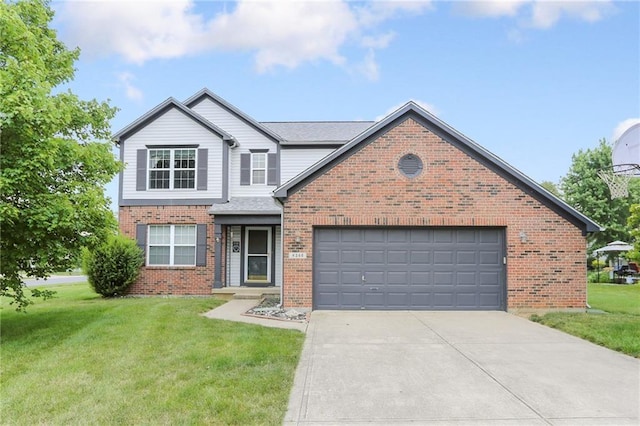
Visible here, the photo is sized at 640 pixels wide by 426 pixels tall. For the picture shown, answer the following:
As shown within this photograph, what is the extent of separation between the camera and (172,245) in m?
15.2

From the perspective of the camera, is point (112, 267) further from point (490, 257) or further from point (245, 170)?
point (490, 257)

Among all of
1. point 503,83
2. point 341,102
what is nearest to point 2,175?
point 503,83

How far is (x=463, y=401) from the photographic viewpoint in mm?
4734

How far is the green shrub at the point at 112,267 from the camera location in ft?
45.8

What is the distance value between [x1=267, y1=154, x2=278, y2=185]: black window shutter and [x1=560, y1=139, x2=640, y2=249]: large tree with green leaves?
24.1 metres

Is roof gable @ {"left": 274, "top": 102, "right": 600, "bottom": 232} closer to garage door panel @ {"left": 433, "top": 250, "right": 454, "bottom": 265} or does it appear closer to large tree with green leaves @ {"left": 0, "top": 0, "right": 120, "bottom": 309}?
garage door panel @ {"left": 433, "top": 250, "right": 454, "bottom": 265}

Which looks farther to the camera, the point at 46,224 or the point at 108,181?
the point at 108,181

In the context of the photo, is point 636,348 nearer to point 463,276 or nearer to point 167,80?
point 463,276

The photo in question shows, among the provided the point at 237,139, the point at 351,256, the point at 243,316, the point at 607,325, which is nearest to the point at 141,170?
the point at 237,139

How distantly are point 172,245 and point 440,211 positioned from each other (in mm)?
9896

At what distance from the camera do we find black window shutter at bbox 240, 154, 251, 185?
16062 mm

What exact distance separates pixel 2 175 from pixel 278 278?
10.2 m

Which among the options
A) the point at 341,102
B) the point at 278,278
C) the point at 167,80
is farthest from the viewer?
the point at 341,102

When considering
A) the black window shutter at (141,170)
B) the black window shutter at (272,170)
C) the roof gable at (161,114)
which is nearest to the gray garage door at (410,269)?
the black window shutter at (272,170)
